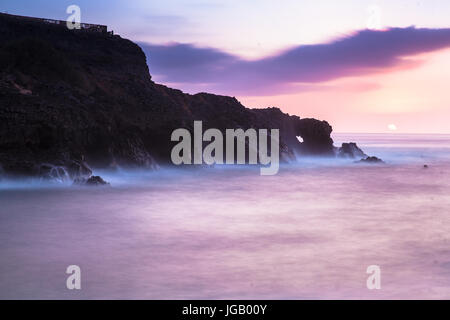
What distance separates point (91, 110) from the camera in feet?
141

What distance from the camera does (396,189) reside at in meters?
38.4

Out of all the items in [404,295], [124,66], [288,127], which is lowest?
[404,295]

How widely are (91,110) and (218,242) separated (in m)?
28.2

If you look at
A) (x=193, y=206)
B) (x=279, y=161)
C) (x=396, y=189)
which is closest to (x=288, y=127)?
(x=279, y=161)

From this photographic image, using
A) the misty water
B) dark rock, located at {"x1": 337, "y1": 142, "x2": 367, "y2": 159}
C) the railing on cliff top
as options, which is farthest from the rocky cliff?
the misty water

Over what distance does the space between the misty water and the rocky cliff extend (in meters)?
4.13

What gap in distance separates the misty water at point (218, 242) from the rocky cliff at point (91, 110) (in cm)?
413

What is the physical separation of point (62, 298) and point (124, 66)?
54.6 meters

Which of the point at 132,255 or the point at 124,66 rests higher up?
the point at 124,66

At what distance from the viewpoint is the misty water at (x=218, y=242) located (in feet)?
38.3

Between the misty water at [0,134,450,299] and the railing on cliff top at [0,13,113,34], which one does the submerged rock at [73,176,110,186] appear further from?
the railing on cliff top at [0,13,113,34]

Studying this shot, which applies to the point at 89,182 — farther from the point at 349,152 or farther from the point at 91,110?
the point at 349,152

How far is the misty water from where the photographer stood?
11.7 m

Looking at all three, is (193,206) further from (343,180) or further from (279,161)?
(279,161)
